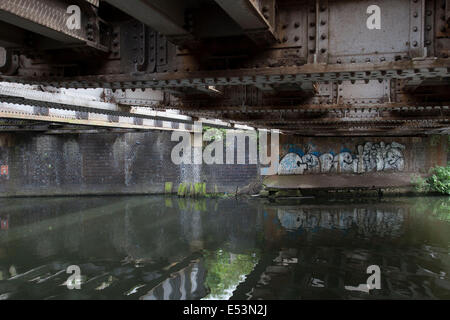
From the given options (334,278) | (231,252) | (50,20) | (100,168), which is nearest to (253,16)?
(50,20)

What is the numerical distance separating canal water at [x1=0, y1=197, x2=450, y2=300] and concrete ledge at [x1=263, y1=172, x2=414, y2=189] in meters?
2.96

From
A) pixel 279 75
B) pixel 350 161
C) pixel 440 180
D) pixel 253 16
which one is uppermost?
pixel 253 16

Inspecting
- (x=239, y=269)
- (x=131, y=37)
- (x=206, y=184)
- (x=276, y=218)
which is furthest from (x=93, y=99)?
(x=206, y=184)

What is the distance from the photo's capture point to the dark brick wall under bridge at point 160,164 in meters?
23.0

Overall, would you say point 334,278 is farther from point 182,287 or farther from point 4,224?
point 4,224

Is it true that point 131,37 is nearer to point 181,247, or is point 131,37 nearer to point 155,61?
point 155,61

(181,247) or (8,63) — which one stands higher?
(8,63)

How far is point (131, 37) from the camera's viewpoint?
5.47 meters

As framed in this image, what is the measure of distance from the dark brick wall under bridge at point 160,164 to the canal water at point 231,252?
4.84 metres

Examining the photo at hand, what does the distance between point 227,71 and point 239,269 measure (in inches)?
209

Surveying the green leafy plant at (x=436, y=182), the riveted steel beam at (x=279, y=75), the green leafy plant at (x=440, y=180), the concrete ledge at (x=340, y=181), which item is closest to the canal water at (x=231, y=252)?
the concrete ledge at (x=340, y=181)

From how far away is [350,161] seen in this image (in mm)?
23625

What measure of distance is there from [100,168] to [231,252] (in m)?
17.9

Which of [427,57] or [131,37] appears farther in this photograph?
[131,37]
